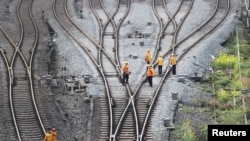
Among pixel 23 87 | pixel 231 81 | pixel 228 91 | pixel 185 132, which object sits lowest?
pixel 185 132

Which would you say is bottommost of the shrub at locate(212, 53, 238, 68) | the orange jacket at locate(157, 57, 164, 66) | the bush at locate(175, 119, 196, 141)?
the bush at locate(175, 119, 196, 141)

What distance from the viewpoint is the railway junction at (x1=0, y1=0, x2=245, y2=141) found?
28.0 m

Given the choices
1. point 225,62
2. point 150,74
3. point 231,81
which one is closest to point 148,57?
point 150,74

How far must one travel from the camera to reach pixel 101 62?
113 ft

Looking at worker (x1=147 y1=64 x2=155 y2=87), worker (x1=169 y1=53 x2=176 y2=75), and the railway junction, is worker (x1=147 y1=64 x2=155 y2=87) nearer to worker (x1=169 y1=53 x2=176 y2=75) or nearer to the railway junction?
the railway junction

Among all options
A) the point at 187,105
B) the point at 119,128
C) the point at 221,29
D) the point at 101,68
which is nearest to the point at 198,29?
the point at 221,29

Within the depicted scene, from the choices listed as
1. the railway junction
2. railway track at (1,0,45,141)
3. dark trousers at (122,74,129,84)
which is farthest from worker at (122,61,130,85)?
railway track at (1,0,45,141)

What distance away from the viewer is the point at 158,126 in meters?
27.7

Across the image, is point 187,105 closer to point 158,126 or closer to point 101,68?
point 158,126

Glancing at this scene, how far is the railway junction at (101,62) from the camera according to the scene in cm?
2800

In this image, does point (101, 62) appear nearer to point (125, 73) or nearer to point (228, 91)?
point (125, 73)

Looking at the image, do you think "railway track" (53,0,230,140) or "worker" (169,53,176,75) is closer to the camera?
"railway track" (53,0,230,140)

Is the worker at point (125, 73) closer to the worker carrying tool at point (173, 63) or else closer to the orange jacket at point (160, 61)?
the orange jacket at point (160, 61)

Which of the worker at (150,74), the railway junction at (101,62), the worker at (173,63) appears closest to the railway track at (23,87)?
the railway junction at (101,62)
